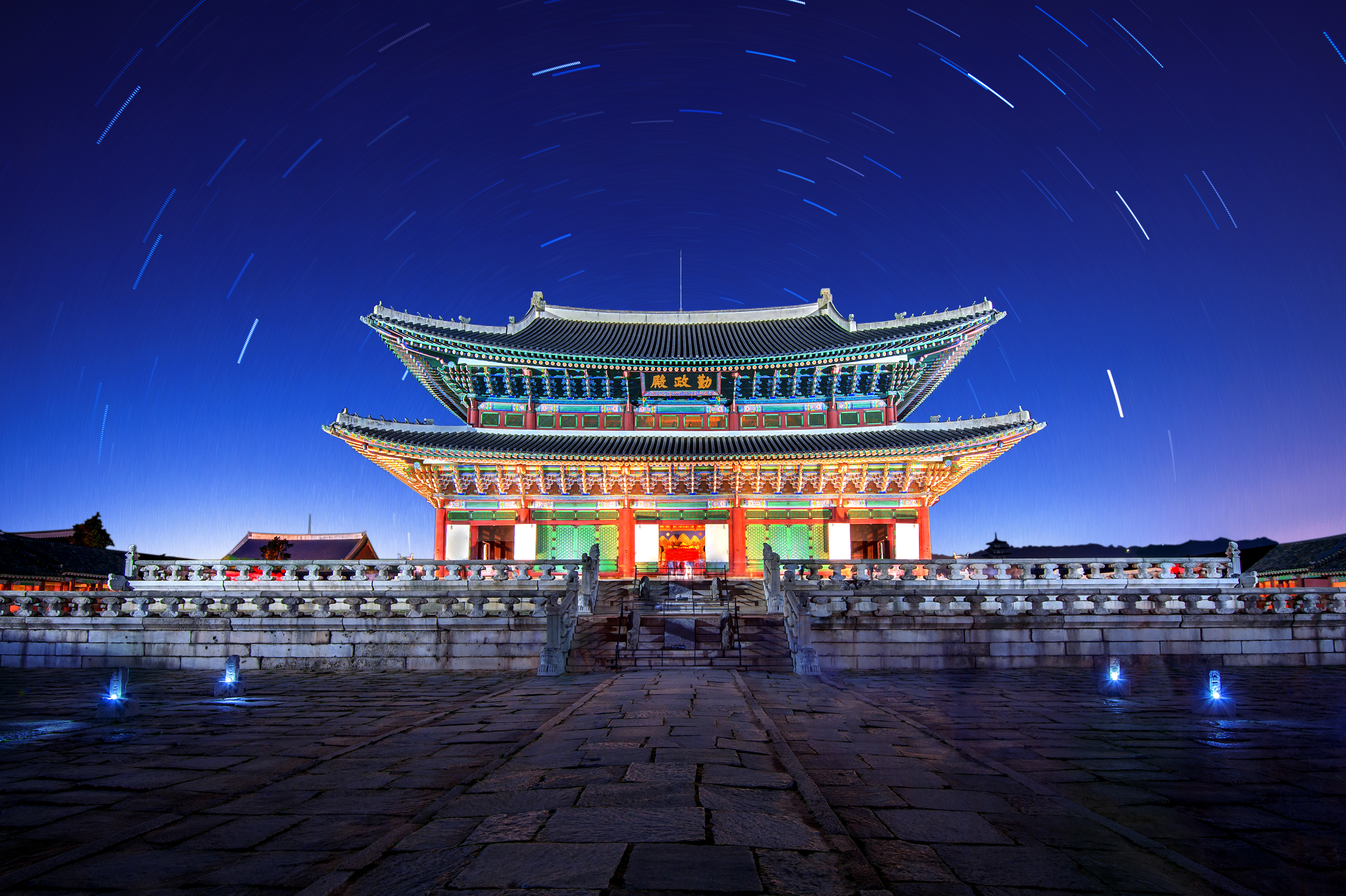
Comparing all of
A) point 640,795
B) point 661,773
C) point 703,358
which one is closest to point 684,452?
point 703,358

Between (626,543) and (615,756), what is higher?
(626,543)

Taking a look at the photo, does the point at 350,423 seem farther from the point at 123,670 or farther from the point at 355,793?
the point at 355,793

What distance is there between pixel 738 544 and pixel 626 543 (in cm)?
422

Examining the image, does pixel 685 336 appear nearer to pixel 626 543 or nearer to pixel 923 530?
pixel 626 543

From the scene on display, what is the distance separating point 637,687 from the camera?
419 inches

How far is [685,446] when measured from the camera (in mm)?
26938

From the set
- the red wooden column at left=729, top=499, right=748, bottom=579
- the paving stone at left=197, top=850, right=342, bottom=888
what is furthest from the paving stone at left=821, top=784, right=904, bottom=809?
the red wooden column at left=729, top=499, right=748, bottom=579

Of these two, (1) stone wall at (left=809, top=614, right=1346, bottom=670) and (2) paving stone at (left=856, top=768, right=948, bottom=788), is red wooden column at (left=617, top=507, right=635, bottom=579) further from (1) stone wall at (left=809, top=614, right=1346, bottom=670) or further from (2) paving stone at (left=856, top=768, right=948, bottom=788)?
(2) paving stone at (left=856, top=768, right=948, bottom=788)

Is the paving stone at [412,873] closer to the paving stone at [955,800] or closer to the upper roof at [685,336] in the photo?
the paving stone at [955,800]

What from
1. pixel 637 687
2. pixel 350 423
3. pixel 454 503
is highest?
pixel 350 423

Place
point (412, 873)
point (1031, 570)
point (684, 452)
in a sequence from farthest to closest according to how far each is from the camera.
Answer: point (684, 452) < point (1031, 570) < point (412, 873)

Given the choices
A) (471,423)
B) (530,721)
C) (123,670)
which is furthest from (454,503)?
(530,721)

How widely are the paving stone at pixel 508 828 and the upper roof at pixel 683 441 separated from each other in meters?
21.3

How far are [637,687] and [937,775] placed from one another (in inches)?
224
